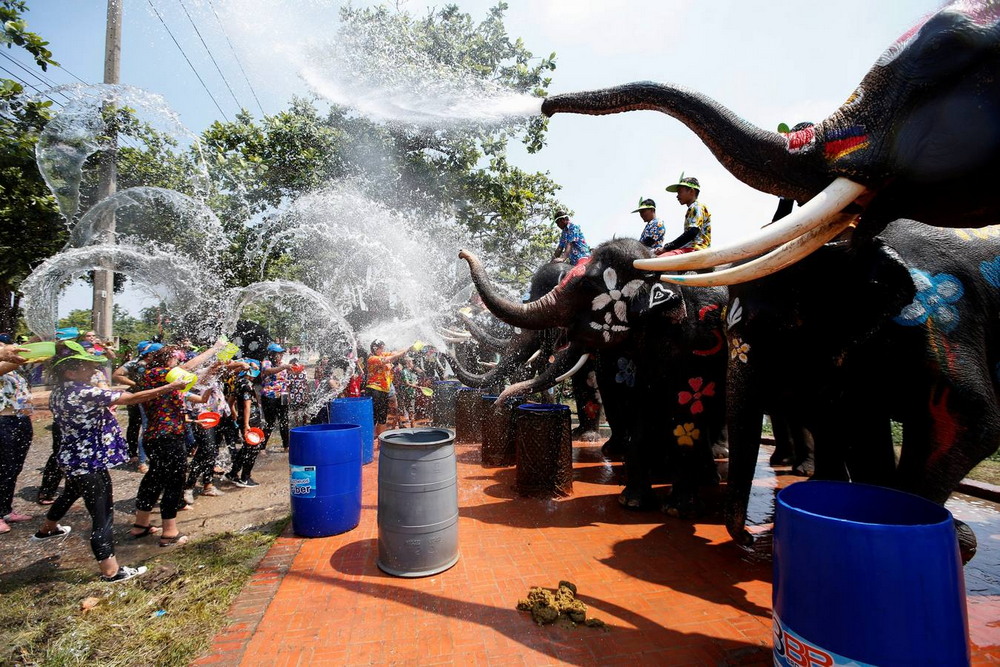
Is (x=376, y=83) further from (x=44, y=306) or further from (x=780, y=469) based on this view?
(x=780, y=469)

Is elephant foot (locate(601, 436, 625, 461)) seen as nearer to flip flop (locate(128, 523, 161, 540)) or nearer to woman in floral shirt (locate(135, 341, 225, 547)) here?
woman in floral shirt (locate(135, 341, 225, 547))

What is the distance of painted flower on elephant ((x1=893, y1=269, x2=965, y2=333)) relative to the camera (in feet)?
10.7

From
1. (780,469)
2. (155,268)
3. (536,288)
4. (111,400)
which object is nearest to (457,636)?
(111,400)

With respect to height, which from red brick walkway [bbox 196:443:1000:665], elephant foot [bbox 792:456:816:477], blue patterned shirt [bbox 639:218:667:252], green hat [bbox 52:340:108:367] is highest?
blue patterned shirt [bbox 639:218:667:252]

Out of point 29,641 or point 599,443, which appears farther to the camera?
point 599,443

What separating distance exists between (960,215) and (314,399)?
9.39 meters

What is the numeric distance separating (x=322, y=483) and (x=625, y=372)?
4592 mm

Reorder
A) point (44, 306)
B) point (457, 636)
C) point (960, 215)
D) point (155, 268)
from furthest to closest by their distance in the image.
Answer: point (155, 268) → point (44, 306) → point (457, 636) → point (960, 215)

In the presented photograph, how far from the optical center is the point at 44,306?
7508mm

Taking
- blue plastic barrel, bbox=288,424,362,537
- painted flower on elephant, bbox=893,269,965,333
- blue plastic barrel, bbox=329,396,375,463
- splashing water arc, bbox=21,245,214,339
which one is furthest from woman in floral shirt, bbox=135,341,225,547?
painted flower on elephant, bbox=893,269,965,333

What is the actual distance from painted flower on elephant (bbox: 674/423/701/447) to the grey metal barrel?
2652 millimetres

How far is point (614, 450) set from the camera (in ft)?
27.1

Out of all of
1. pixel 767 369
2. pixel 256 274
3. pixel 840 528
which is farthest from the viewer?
pixel 256 274

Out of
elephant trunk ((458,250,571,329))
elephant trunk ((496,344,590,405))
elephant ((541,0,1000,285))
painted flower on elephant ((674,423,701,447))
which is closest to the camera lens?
elephant ((541,0,1000,285))
